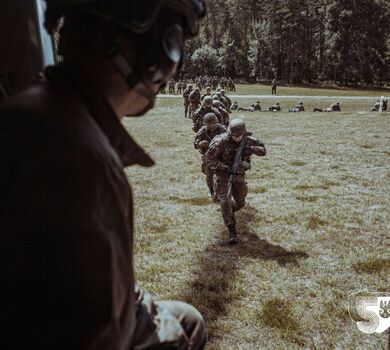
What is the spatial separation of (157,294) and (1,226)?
400 cm

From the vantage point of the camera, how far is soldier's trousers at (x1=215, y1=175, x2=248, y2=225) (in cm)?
608

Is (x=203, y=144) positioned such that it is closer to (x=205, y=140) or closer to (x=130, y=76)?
(x=205, y=140)

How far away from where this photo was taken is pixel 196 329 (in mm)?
1630

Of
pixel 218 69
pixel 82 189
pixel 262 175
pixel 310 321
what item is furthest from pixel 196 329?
pixel 218 69

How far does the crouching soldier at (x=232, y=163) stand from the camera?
20.2ft

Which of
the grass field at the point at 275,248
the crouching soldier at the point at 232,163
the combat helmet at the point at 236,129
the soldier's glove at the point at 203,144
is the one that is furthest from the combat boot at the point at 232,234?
the soldier's glove at the point at 203,144

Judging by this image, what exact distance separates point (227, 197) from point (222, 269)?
1.22 meters

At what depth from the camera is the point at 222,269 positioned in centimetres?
528

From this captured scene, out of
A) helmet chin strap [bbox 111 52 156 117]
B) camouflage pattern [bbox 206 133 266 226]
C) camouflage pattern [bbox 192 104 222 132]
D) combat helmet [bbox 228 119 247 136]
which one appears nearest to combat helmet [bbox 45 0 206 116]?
helmet chin strap [bbox 111 52 156 117]

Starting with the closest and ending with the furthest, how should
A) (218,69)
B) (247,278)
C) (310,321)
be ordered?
(310,321) < (247,278) < (218,69)

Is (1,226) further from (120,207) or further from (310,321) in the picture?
(310,321)

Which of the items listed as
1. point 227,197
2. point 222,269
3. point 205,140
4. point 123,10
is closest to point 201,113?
point 205,140

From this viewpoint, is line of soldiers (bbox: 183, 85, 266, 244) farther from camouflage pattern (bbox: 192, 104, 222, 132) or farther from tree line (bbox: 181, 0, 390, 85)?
tree line (bbox: 181, 0, 390, 85)

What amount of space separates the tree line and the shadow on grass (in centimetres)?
5602
